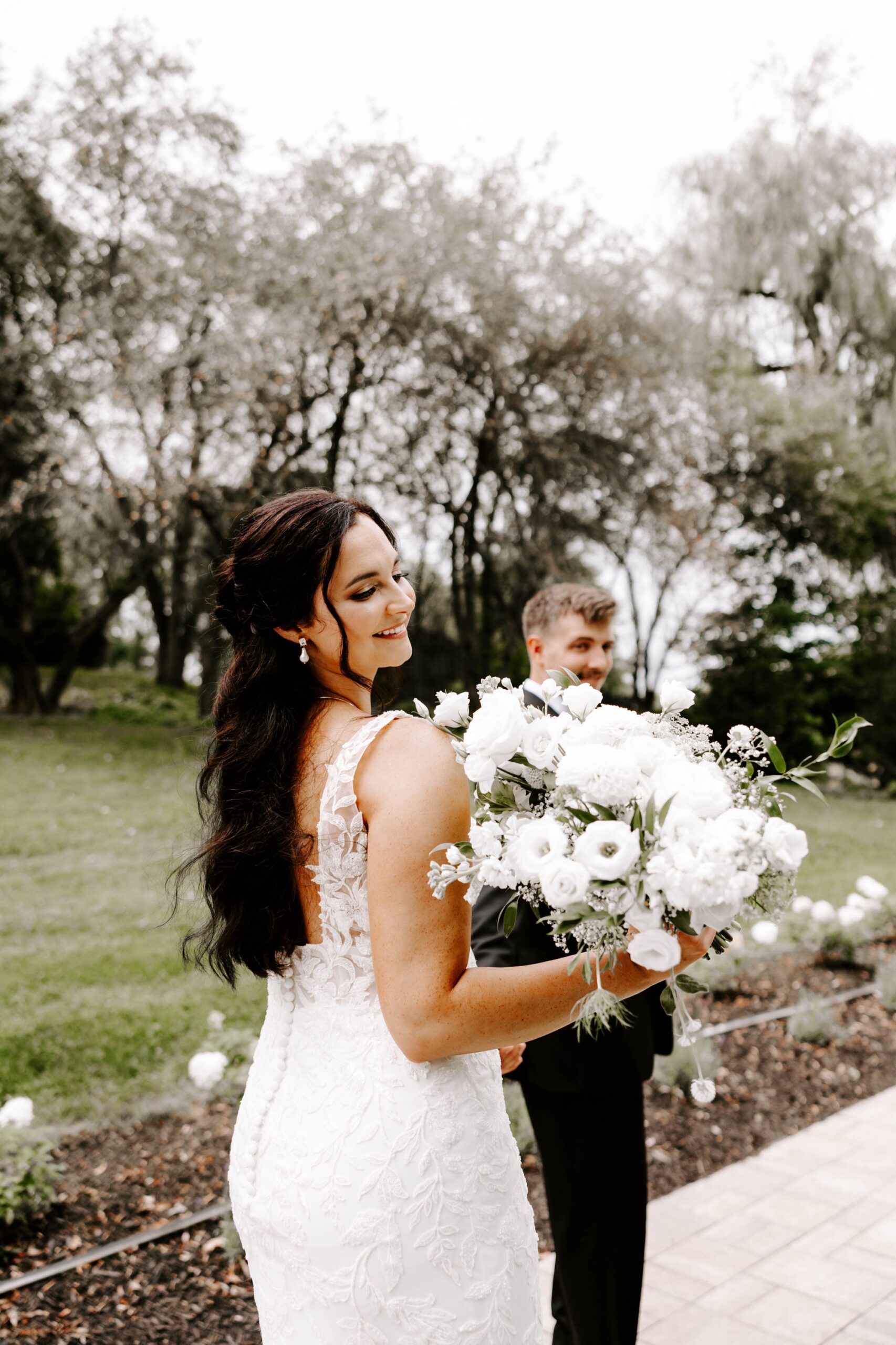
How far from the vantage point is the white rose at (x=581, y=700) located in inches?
64.2

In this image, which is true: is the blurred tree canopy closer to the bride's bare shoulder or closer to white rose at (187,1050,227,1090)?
white rose at (187,1050,227,1090)

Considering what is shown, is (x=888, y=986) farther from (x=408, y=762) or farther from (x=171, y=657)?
(x=171, y=657)

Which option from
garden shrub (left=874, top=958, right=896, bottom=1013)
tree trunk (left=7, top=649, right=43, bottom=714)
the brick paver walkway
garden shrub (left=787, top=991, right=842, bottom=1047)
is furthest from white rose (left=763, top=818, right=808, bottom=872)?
tree trunk (left=7, top=649, right=43, bottom=714)

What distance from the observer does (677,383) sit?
13.2 meters

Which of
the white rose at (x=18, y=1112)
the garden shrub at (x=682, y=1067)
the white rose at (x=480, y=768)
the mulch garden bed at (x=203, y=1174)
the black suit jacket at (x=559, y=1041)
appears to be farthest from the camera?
the garden shrub at (x=682, y=1067)

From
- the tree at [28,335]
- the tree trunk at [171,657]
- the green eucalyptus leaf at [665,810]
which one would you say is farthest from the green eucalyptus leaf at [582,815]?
the tree trunk at [171,657]

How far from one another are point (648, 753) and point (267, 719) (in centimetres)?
65

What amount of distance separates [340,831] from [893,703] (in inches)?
597

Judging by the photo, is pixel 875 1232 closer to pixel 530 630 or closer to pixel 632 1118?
pixel 632 1118

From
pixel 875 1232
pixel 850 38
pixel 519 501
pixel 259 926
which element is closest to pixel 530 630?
pixel 259 926

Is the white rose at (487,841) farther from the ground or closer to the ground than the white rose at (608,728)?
closer to the ground

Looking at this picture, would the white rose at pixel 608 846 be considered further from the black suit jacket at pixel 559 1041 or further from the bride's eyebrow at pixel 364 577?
the black suit jacket at pixel 559 1041

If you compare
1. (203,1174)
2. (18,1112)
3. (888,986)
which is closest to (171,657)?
(888,986)

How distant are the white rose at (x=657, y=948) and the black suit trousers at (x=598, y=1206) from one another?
127 centimetres
